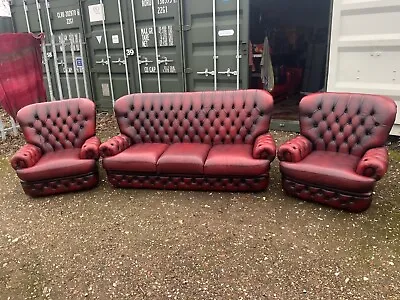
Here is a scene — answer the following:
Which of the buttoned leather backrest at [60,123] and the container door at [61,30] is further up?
the container door at [61,30]

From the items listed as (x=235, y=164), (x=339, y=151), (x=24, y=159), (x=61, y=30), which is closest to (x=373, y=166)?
(x=339, y=151)

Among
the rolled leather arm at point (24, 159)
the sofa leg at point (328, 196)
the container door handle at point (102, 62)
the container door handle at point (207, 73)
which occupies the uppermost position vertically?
the container door handle at point (102, 62)

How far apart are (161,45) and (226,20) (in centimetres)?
118

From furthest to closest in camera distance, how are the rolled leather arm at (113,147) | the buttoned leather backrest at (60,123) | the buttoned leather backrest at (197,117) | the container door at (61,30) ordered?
the container door at (61,30), the buttoned leather backrest at (60,123), the buttoned leather backrest at (197,117), the rolled leather arm at (113,147)

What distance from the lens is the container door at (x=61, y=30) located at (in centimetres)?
593

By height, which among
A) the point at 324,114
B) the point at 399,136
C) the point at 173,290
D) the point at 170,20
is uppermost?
the point at 170,20

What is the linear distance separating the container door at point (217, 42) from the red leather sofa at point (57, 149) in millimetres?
1852

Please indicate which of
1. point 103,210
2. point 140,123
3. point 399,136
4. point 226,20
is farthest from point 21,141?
point 399,136

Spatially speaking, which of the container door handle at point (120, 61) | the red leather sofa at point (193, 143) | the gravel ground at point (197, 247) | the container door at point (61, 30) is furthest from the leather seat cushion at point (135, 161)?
the container door at point (61, 30)

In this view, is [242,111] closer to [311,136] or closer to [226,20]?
[311,136]

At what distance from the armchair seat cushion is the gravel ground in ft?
0.86

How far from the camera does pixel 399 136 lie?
4.31 meters

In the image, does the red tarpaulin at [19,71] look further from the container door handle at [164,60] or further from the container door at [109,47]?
the container door handle at [164,60]

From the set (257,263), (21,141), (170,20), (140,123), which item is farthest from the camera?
(21,141)
